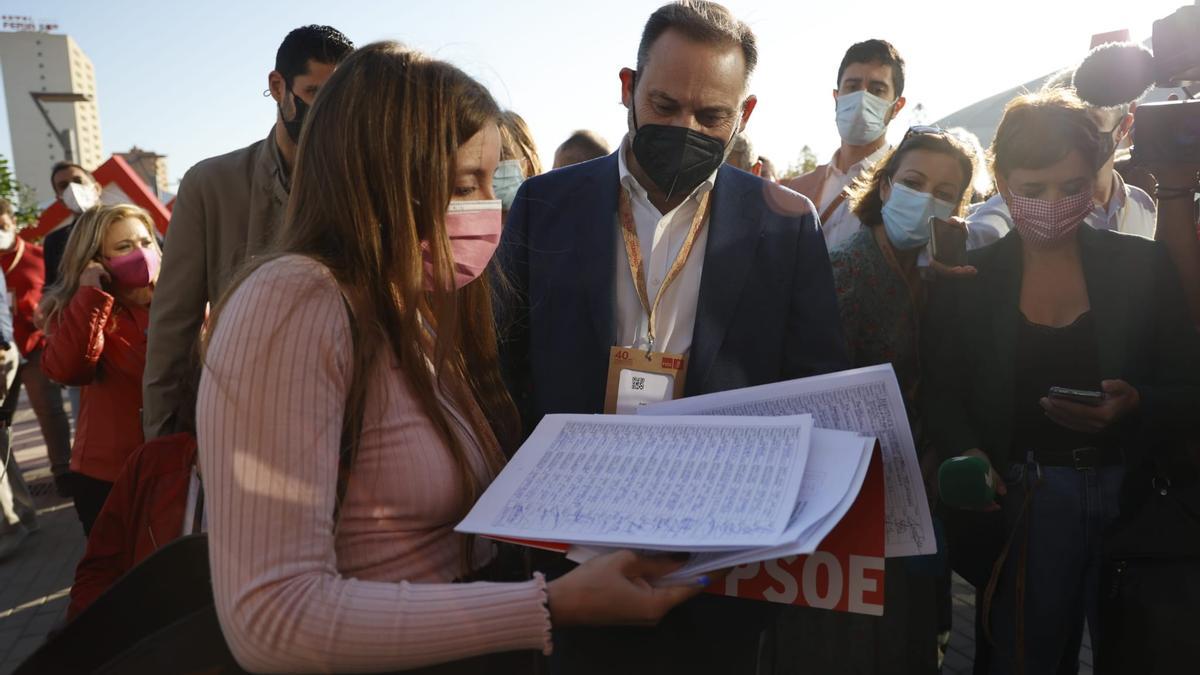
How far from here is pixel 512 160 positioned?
2.29m

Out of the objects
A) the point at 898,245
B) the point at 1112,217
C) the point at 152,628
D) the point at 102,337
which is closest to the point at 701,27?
the point at 898,245

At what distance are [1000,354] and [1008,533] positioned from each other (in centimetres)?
53

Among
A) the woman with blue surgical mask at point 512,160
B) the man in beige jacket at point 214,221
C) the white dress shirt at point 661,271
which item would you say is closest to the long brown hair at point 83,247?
the man in beige jacket at point 214,221

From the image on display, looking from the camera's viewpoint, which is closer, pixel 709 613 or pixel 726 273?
pixel 709 613

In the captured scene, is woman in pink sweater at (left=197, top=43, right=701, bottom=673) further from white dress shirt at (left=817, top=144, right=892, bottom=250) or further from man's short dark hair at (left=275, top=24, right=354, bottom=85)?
white dress shirt at (left=817, top=144, right=892, bottom=250)

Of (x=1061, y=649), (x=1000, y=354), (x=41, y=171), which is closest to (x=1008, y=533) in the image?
(x=1061, y=649)

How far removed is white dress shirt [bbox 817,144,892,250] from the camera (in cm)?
383

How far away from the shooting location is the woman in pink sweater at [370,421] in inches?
43.4

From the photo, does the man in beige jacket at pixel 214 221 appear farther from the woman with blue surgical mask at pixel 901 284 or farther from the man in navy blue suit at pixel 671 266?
the woman with blue surgical mask at pixel 901 284

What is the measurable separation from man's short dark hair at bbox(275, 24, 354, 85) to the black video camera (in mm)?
2593

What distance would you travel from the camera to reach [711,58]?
2.18 metres

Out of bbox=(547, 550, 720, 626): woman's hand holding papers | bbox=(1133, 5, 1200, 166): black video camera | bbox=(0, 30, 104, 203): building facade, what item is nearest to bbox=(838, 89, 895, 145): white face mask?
bbox=(1133, 5, 1200, 166): black video camera

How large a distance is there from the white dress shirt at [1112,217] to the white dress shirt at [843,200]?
1.65 feet

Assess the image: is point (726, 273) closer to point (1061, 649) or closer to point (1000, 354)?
point (1000, 354)
